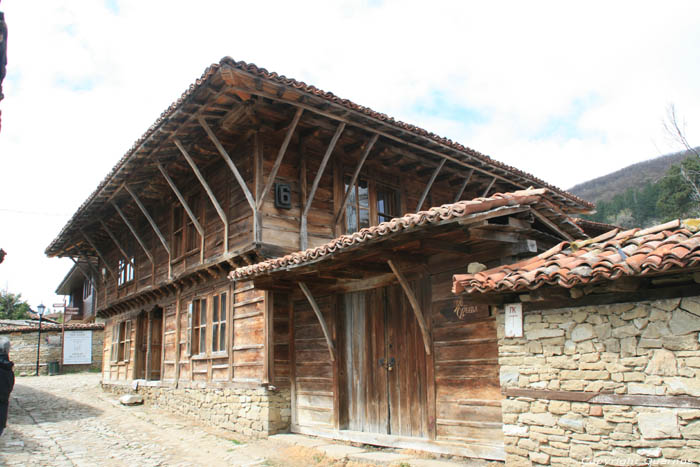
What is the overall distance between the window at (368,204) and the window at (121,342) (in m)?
8.95

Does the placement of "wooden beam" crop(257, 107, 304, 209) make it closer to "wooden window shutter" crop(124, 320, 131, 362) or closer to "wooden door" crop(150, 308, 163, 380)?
"wooden door" crop(150, 308, 163, 380)

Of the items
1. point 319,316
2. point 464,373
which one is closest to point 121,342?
point 319,316

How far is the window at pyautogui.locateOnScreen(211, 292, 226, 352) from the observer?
1048cm

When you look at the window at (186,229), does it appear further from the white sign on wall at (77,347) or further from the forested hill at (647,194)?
the white sign on wall at (77,347)

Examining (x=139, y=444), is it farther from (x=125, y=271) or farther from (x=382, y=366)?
(x=125, y=271)

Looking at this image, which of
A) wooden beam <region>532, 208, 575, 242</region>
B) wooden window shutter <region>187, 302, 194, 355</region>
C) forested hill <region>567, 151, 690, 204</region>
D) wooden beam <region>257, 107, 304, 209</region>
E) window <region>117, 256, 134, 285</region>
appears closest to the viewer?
wooden beam <region>532, 208, 575, 242</region>

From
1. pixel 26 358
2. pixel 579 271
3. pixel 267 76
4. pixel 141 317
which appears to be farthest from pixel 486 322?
pixel 26 358

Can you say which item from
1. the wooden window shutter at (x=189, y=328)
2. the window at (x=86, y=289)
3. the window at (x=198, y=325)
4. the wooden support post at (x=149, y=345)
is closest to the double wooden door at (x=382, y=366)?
the window at (x=198, y=325)

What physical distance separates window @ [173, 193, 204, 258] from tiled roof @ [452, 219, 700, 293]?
7958 mm

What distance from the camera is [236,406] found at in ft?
31.6

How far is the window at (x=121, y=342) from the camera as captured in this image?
52.6 ft

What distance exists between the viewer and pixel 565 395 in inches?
189

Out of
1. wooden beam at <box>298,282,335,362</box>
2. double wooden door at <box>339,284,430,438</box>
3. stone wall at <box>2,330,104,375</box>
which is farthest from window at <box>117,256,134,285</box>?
double wooden door at <box>339,284,430,438</box>

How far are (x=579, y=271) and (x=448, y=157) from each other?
6.34 meters
